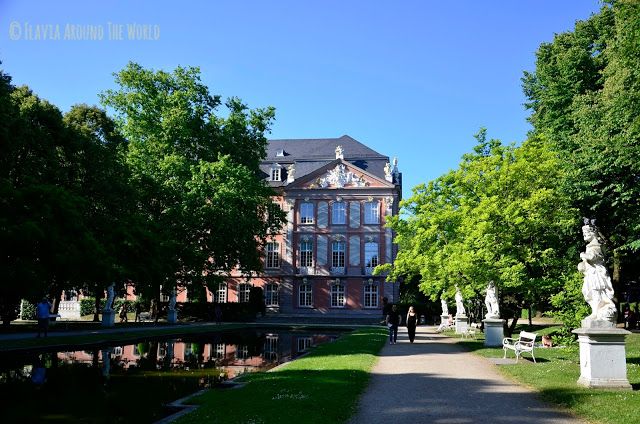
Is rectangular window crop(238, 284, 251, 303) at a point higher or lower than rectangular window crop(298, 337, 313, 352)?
higher

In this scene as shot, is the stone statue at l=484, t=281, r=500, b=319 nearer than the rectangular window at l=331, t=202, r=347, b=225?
Yes

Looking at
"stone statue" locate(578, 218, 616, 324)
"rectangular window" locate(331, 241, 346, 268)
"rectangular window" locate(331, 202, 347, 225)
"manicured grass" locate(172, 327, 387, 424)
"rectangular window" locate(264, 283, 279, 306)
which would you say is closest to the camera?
"manicured grass" locate(172, 327, 387, 424)

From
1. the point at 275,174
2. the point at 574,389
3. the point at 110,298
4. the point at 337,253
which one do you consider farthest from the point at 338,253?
the point at 574,389

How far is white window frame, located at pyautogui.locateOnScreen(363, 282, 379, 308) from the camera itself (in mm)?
51875

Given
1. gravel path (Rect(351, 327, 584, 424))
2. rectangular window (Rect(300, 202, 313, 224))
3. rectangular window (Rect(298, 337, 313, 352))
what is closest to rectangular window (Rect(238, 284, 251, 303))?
rectangular window (Rect(300, 202, 313, 224))

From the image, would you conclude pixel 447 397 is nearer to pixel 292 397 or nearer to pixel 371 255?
pixel 292 397

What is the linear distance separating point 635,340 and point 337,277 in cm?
3307

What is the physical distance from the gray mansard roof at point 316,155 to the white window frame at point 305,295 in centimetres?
1005

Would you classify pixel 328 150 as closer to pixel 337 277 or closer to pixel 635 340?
pixel 337 277

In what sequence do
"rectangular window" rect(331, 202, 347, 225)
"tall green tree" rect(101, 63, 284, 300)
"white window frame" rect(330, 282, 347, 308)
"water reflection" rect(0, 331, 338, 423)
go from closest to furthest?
"water reflection" rect(0, 331, 338, 423), "tall green tree" rect(101, 63, 284, 300), "white window frame" rect(330, 282, 347, 308), "rectangular window" rect(331, 202, 347, 225)

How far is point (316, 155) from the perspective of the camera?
5691 centimetres

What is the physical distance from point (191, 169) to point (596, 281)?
26.2 meters

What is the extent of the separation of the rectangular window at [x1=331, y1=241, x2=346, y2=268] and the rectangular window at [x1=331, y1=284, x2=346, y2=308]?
6.36 ft

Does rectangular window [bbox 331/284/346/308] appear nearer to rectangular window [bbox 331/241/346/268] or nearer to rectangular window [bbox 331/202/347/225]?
rectangular window [bbox 331/241/346/268]
